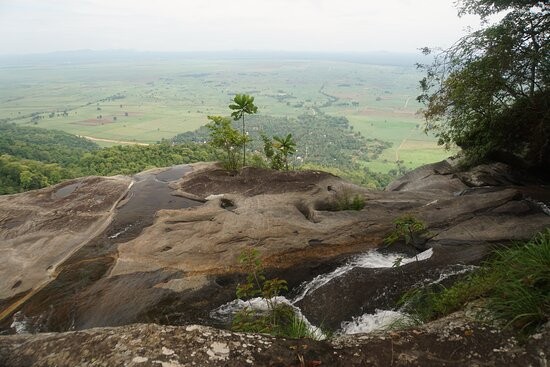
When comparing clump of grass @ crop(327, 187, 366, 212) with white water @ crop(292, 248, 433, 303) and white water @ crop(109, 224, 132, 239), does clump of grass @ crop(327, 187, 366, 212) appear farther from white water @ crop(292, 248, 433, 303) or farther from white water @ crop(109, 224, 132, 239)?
white water @ crop(109, 224, 132, 239)

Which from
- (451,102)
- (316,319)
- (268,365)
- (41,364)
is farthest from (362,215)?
(41,364)

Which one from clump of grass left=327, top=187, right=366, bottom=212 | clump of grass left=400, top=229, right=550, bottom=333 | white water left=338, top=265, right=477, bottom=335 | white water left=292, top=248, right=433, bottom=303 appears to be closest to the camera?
clump of grass left=400, top=229, right=550, bottom=333

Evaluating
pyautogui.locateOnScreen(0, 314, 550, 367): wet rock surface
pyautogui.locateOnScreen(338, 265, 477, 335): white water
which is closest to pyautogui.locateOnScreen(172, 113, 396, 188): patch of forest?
pyautogui.locateOnScreen(338, 265, 477, 335): white water

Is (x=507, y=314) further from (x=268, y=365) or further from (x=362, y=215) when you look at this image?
(x=362, y=215)

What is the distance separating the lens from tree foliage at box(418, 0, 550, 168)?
12.8 metres

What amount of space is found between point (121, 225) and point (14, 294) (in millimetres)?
4070

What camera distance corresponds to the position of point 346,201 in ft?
48.4

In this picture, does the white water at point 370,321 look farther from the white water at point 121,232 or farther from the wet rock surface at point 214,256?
the white water at point 121,232

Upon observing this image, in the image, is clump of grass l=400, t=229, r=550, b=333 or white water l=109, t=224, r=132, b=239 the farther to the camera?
white water l=109, t=224, r=132, b=239

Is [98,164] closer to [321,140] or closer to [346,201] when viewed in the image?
[346,201]

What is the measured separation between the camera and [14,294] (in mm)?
9883

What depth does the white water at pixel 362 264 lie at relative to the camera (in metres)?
9.41

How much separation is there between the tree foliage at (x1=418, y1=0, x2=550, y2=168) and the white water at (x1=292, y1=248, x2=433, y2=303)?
25.4ft

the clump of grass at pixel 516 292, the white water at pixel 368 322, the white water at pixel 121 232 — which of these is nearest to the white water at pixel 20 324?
the white water at pixel 121 232
